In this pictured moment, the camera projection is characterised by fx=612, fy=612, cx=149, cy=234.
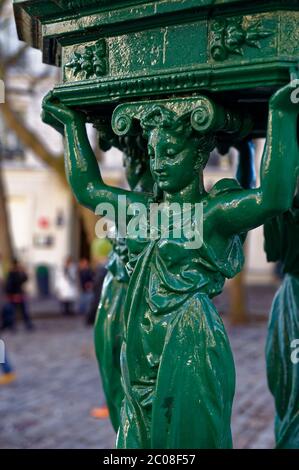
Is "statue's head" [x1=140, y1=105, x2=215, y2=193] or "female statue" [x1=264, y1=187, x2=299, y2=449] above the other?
"statue's head" [x1=140, y1=105, x2=215, y2=193]

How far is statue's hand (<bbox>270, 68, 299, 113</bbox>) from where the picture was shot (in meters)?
1.70

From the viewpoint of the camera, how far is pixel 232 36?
1779 mm

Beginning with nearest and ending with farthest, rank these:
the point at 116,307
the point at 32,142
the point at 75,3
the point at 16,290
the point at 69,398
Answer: the point at 75,3, the point at 116,307, the point at 69,398, the point at 16,290, the point at 32,142

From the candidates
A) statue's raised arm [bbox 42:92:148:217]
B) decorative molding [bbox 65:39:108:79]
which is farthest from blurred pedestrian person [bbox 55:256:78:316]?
decorative molding [bbox 65:39:108:79]

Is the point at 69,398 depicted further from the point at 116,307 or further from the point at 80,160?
the point at 80,160

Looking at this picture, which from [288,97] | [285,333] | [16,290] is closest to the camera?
[288,97]

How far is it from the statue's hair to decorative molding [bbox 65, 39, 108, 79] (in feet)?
0.79

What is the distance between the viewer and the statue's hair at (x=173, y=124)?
1.91 m

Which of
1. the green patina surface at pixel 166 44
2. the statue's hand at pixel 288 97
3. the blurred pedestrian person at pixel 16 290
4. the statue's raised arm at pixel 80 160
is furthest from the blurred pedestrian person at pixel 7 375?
the statue's hand at pixel 288 97

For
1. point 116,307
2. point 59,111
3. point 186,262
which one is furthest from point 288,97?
point 116,307

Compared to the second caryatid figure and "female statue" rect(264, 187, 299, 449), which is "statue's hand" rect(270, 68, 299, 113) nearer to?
the second caryatid figure

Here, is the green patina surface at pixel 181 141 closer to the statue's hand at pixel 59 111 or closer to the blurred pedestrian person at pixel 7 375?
the statue's hand at pixel 59 111

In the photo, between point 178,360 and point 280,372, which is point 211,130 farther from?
point 280,372

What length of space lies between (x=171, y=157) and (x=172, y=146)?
0.04m
